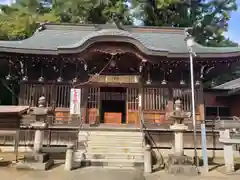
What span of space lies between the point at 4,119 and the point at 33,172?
2.60 meters

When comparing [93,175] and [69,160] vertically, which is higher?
[69,160]

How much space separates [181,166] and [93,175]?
3.12 meters

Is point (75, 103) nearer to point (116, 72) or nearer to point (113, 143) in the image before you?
point (113, 143)

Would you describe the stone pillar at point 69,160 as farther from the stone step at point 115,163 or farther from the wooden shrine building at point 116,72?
the wooden shrine building at point 116,72

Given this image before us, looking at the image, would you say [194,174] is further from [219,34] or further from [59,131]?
[219,34]

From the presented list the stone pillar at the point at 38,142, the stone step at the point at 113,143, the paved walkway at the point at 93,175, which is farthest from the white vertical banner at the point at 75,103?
the paved walkway at the point at 93,175

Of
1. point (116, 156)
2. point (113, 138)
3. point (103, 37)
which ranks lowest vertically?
point (116, 156)

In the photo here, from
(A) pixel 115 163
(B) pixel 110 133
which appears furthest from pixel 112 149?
(B) pixel 110 133

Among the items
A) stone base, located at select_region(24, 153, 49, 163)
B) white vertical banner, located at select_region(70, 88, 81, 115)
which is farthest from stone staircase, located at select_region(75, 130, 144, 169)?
stone base, located at select_region(24, 153, 49, 163)

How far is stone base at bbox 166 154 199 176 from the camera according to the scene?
305 inches

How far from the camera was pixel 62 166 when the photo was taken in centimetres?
855

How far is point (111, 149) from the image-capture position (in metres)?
9.63

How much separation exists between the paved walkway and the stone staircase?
2.34 feet

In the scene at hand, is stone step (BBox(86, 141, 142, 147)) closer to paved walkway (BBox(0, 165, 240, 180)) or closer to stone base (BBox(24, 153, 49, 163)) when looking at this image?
paved walkway (BBox(0, 165, 240, 180))
